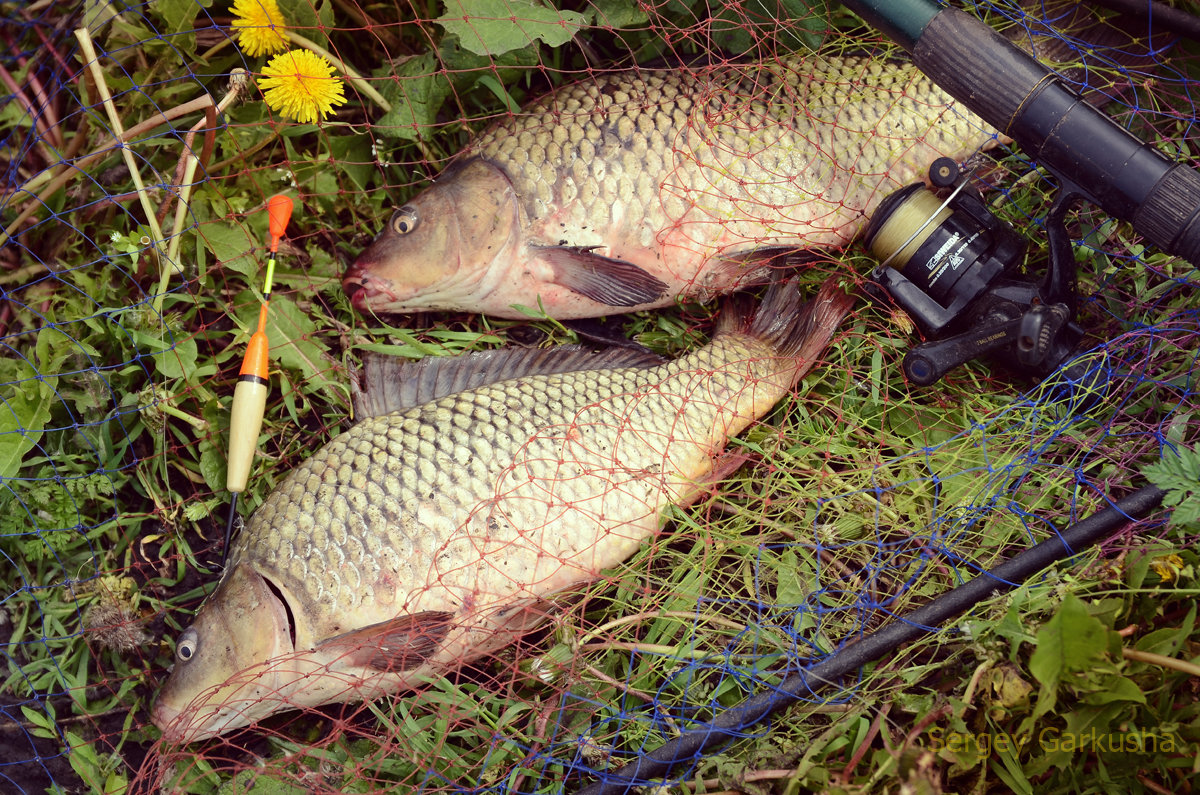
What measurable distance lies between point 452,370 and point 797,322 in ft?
3.32

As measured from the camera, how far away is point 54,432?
2438mm

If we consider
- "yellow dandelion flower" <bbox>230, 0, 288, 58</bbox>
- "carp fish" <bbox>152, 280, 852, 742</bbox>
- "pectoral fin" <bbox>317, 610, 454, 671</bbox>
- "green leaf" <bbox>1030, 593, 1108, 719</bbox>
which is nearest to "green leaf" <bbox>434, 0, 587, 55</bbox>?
"yellow dandelion flower" <bbox>230, 0, 288, 58</bbox>

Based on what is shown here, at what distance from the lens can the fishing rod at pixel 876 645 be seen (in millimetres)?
1901

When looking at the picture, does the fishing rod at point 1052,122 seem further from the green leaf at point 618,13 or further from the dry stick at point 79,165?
the dry stick at point 79,165

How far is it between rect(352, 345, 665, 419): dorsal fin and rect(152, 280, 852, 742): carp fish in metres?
0.07

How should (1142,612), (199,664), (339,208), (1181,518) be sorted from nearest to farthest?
(1181,518) → (1142,612) → (199,664) → (339,208)

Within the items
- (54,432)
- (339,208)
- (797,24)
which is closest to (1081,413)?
(797,24)

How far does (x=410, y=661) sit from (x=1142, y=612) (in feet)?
5.83

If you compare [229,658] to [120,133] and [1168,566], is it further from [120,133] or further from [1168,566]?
[1168,566]

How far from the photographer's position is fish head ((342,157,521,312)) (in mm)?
2332

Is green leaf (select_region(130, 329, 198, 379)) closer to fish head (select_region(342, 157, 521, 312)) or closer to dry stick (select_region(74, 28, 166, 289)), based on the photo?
dry stick (select_region(74, 28, 166, 289))

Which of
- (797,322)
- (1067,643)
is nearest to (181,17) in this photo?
(797,322)

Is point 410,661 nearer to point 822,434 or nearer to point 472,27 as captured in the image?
point 822,434

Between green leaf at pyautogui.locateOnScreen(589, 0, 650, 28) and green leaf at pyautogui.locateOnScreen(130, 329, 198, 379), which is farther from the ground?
green leaf at pyautogui.locateOnScreen(589, 0, 650, 28)
